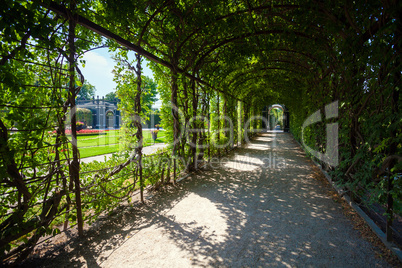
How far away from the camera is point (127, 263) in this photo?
2.26 m

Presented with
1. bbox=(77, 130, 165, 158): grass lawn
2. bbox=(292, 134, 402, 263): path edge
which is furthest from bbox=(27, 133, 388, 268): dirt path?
bbox=(77, 130, 165, 158): grass lawn

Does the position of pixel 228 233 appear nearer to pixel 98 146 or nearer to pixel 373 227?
pixel 373 227

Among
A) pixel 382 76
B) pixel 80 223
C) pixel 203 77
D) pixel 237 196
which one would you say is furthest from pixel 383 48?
pixel 203 77

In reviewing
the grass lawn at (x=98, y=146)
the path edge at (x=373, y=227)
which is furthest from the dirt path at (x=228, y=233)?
the grass lawn at (x=98, y=146)

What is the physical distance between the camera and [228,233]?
9.38 ft

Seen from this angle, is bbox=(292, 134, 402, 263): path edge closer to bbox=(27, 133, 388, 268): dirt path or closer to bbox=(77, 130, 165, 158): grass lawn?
bbox=(27, 133, 388, 268): dirt path

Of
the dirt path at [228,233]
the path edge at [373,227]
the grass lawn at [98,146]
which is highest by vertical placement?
the grass lawn at [98,146]

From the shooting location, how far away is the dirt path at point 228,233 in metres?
2.30

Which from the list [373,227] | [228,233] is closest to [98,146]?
[228,233]

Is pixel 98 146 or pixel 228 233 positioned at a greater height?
pixel 98 146

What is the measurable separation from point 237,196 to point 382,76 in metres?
3.07

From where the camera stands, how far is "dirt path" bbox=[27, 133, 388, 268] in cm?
Result: 230

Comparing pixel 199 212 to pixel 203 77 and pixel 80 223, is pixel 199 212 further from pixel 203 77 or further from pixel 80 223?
pixel 203 77

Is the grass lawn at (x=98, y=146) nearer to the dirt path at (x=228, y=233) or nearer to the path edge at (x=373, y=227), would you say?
the dirt path at (x=228, y=233)
